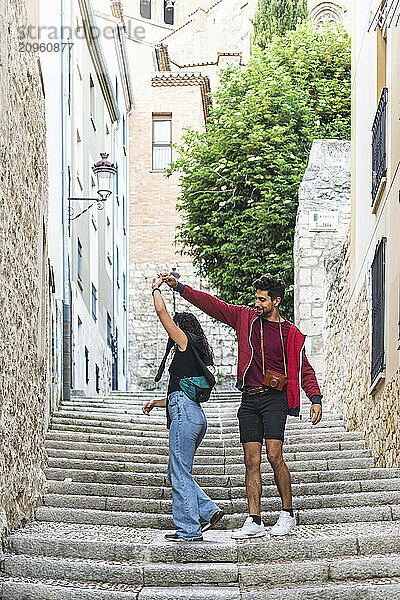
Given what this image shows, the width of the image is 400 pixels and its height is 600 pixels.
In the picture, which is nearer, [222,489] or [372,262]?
[222,489]

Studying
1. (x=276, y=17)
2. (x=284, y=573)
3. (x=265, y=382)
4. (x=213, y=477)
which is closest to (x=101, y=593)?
(x=284, y=573)

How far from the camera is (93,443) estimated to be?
1140 centimetres

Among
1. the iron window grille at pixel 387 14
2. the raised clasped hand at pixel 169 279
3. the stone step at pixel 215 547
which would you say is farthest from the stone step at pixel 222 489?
the iron window grille at pixel 387 14

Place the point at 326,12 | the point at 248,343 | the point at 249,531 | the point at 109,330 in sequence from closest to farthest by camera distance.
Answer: the point at 249,531 < the point at 248,343 < the point at 109,330 < the point at 326,12

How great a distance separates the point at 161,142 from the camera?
118 feet

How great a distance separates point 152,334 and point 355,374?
22.4 meters

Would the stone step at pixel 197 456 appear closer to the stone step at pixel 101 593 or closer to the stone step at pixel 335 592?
the stone step at pixel 101 593

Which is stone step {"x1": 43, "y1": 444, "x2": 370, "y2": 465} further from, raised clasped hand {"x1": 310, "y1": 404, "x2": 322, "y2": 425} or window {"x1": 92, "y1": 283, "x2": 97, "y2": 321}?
window {"x1": 92, "y1": 283, "x2": 97, "y2": 321}

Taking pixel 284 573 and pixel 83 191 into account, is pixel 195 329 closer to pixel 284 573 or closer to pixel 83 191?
pixel 284 573

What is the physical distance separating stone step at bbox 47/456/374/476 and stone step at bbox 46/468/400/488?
29cm

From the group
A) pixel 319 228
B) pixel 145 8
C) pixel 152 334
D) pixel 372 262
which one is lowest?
pixel 152 334

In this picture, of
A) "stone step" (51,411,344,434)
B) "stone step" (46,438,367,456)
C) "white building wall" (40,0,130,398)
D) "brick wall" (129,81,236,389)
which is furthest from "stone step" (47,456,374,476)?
"brick wall" (129,81,236,389)

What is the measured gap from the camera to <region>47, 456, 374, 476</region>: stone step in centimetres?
1004

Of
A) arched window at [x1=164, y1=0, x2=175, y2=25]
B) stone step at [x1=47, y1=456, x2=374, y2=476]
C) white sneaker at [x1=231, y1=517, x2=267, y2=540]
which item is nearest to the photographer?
white sneaker at [x1=231, y1=517, x2=267, y2=540]
